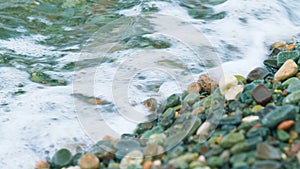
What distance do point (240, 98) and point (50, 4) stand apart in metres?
3.90

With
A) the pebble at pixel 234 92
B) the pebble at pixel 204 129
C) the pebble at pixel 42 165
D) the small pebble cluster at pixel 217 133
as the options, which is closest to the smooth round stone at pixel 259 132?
the small pebble cluster at pixel 217 133

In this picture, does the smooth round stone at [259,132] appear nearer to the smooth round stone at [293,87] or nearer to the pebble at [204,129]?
the pebble at [204,129]

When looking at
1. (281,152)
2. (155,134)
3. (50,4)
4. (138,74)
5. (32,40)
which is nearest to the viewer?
(281,152)

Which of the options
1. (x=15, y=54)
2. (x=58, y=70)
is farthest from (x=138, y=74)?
(x=15, y=54)

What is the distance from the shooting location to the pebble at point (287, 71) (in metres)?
2.64

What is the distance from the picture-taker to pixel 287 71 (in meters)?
2.66

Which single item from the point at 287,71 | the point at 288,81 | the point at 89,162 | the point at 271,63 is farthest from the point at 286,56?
the point at 89,162

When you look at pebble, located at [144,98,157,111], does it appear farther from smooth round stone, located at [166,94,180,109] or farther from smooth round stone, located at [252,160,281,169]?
smooth round stone, located at [252,160,281,169]

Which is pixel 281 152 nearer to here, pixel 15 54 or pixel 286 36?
pixel 286 36

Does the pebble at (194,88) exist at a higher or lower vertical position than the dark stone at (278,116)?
lower

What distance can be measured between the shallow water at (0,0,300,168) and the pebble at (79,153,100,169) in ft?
1.25

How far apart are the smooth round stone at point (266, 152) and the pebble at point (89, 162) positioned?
2.62 feet

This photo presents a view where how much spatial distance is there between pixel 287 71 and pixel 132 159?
1.26 metres

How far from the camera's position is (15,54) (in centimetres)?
402
